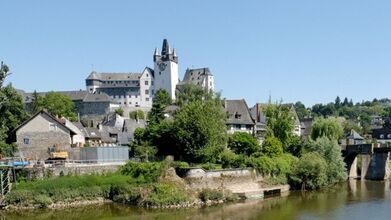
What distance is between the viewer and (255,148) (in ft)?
182

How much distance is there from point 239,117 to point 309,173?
67.8ft

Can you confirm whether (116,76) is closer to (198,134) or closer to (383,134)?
(383,134)

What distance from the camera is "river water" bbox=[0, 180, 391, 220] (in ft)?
122

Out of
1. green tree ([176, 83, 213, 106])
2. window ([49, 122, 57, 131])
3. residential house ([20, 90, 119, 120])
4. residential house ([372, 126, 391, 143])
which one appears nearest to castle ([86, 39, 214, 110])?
residential house ([20, 90, 119, 120])

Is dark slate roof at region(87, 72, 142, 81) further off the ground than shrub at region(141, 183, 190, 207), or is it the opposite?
dark slate roof at region(87, 72, 142, 81)

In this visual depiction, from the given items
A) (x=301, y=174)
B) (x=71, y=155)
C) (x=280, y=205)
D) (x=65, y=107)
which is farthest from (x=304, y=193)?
(x=65, y=107)

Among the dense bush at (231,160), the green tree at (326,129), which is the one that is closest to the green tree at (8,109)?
the dense bush at (231,160)

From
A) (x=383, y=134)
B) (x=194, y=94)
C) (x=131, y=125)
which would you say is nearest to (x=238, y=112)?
(x=194, y=94)

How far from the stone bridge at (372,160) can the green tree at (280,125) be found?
10980mm

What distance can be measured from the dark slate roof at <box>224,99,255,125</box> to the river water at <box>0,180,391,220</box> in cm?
2399

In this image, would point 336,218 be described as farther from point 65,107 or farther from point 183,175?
point 65,107

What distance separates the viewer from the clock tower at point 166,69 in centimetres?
13462

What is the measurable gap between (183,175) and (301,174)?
561 inches

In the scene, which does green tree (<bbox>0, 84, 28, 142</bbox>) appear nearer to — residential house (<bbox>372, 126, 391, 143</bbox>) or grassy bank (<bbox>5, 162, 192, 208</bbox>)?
grassy bank (<bbox>5, 162, 192, 208</bbox>)
